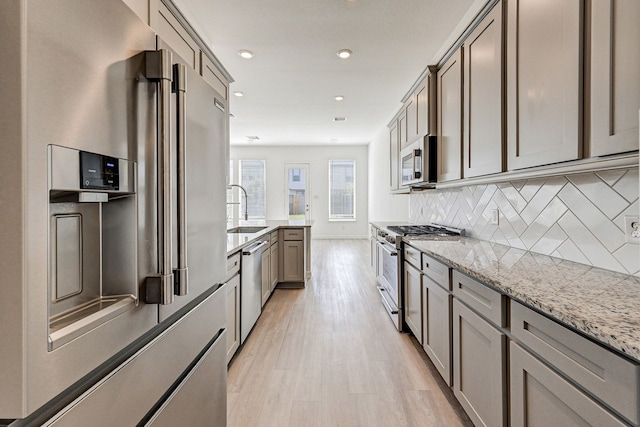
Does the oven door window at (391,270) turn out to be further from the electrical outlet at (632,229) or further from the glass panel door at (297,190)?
the glass panel door at (297,190)

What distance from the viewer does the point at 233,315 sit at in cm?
229

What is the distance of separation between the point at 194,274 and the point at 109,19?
2.51ft

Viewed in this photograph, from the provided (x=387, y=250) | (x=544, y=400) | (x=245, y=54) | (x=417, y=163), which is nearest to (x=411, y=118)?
(x=417, y=163)

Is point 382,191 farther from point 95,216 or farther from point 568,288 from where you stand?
point 95,216

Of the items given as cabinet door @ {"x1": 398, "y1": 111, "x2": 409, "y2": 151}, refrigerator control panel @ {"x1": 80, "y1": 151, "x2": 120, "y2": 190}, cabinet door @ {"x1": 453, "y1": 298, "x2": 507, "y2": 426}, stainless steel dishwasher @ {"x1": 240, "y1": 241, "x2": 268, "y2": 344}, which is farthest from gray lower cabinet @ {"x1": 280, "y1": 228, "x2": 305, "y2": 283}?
refrigerator control panel @ {"x1": 80, "y1": 151, "x2": 120, "y2": 190}

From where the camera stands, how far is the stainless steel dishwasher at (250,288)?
2.51 metres

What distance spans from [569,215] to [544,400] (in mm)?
985

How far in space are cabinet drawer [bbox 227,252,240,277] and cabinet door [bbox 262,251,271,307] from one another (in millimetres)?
971

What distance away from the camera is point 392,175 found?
15.2ft

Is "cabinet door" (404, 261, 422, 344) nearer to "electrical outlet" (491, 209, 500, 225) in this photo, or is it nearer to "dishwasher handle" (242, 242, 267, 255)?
"electrical outlet" (491, 209, 500, 225)

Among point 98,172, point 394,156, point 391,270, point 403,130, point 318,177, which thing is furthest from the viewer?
point 318,177

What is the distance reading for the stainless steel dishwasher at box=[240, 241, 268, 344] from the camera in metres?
2.51

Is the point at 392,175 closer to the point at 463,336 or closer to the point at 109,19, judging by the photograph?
the point at 463,336

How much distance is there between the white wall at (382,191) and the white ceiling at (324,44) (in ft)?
4.89
